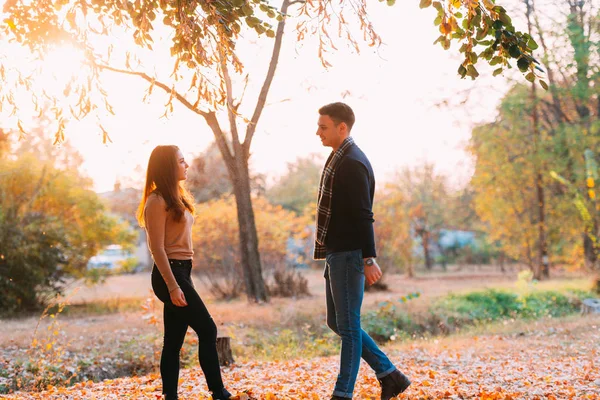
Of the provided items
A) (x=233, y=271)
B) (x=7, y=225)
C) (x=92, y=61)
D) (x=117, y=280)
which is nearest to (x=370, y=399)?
(x=92, y=61)

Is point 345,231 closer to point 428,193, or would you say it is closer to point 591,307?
point 591,307

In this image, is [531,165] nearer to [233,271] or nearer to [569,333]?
[233,271]

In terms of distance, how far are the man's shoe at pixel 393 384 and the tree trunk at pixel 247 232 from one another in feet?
26.3

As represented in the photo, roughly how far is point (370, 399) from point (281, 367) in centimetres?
207

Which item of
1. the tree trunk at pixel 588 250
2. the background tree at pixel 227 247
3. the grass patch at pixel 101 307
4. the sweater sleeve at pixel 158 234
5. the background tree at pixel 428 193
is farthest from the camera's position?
the background tree at pixel 428 193

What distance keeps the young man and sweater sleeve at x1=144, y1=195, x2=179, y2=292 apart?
0.96 m

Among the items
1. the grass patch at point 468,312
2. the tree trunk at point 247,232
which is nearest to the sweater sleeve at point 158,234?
the grass patch at point 468,312

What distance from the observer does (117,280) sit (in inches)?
1110

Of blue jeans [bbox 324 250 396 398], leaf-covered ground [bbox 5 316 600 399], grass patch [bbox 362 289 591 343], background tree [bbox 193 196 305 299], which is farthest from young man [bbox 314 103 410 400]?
background tree [bbox 193 196 305 299]

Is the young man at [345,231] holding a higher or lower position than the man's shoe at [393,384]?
higher

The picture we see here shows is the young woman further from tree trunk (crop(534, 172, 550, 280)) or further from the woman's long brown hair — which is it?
tree trunk (crop(534, 172, 550, 280))

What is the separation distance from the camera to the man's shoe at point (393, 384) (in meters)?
4.31

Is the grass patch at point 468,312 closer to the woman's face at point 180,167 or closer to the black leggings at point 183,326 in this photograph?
the black leggings at point 183,326

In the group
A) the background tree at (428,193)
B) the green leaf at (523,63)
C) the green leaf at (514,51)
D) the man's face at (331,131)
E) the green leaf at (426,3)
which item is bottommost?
the man's face at (331,131)
